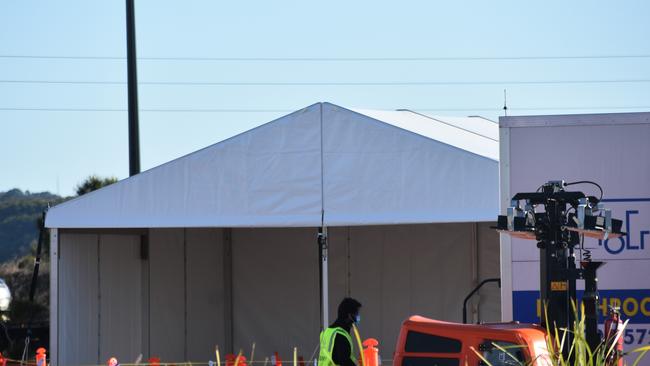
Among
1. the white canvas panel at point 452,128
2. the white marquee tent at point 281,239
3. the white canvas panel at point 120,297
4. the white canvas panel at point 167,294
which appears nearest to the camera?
the white marquee tent at point 281,239

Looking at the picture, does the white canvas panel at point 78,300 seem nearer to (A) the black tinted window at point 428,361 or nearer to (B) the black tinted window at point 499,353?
(A) the black tinted window at point 428,361

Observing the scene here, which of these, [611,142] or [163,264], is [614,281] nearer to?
[611,142]

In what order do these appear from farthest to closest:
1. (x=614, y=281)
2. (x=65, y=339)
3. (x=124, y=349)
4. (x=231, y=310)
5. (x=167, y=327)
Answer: (x=231, y=310) → (x=167, y=327) → (x=124, y=349) → (x=65, y=339) → (x=614, y=281)

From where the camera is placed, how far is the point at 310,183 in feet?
46.8

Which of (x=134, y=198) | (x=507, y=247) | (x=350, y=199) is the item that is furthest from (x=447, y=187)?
(x=507, y=247)

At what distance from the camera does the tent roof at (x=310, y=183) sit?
45.8ft

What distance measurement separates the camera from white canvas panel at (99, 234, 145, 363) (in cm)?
1695

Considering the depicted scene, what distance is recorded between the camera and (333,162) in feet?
47.0

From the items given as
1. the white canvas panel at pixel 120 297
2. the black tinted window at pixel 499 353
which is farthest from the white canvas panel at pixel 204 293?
the black tinted window at pixel 499 353

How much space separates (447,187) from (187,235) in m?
6.74

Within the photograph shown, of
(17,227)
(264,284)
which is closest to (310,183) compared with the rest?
(264,284)

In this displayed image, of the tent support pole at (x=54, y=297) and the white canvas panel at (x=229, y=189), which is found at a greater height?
the white canvas panel at (x=229, y=189)

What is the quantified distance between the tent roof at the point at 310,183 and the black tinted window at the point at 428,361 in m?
6.42

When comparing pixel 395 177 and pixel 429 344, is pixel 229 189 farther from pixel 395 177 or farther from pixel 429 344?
pixel 429 344
